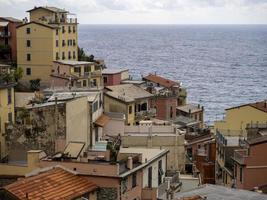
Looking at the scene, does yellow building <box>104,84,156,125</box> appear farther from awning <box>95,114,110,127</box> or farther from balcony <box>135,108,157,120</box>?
awning <box>95,114,110,127</box>

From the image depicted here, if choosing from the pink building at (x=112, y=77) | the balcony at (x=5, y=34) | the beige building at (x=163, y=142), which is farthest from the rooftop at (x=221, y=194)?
the balcony at (x=5, y=34)

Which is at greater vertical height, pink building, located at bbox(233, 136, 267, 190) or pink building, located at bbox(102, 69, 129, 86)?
pink building, located at bbox(102, 69, 129, 86)

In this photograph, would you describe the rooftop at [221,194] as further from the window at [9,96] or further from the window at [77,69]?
the window at [77,69]

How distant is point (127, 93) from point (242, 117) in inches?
391

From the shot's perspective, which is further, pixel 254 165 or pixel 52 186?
pixel 254 165

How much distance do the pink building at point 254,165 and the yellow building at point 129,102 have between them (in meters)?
15.3

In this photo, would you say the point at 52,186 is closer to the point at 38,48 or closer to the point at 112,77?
the point at 112,77

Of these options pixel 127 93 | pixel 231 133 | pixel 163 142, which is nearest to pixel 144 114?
pixel 127 93

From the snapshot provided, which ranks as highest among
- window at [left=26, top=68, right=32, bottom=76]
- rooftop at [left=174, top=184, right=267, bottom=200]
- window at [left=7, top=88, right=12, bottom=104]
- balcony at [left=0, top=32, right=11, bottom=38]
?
balcony at [left=0, top=32, right=11, bottom=38]

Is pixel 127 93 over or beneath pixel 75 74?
beneath

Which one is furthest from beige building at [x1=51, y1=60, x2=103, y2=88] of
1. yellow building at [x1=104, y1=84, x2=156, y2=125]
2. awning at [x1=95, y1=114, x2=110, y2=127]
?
awning at [x1=95, y1=114, x2=110, y2=127]

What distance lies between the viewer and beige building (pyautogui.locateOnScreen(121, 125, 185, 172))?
3988cm

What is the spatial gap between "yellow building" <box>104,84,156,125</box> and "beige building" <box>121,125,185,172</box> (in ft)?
27.4

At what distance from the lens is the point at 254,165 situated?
35469mm
